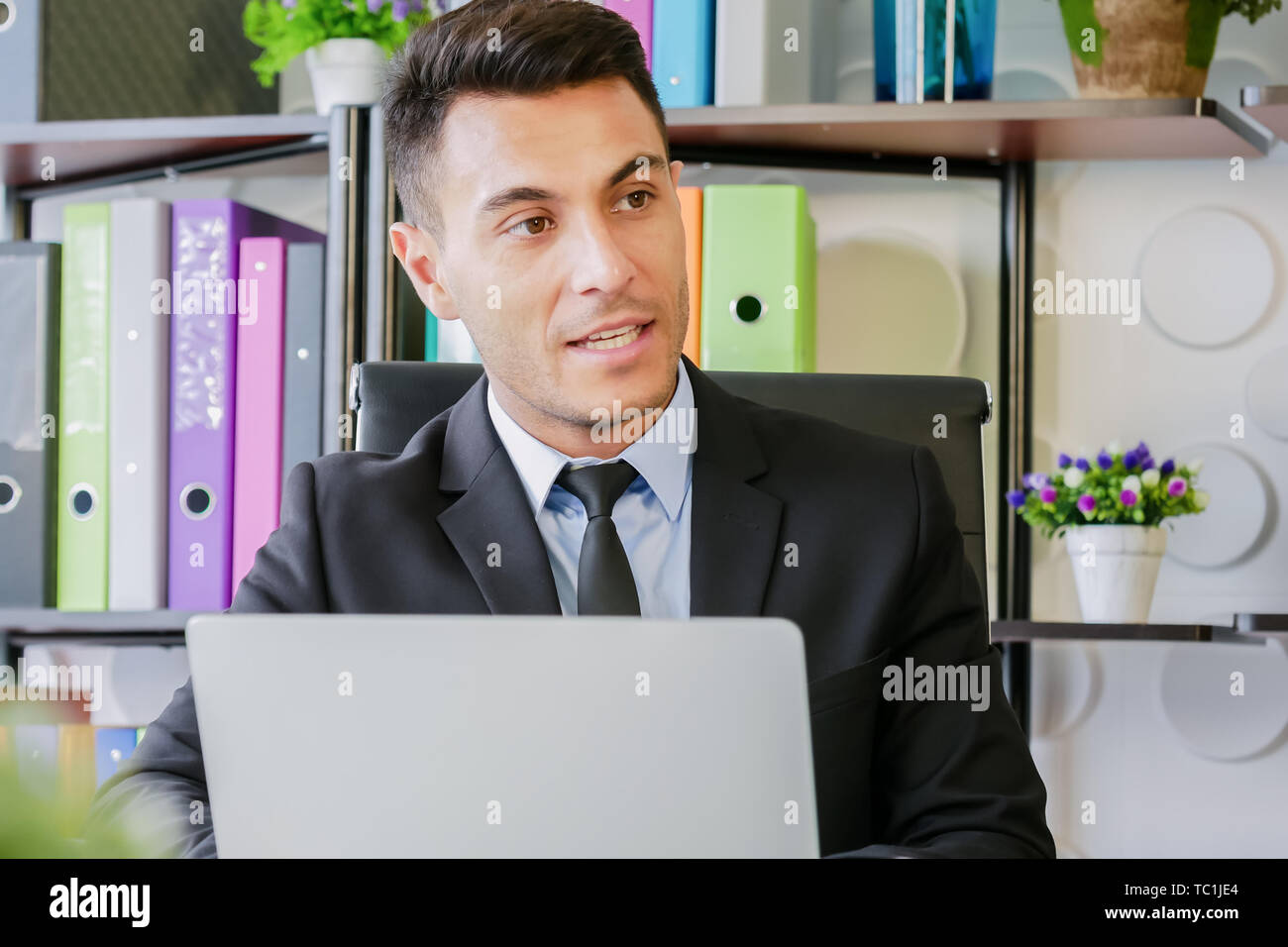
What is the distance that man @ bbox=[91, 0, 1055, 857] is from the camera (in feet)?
3.43

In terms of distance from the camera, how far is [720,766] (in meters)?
0.54

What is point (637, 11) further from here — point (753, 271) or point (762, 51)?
point (753, 271)

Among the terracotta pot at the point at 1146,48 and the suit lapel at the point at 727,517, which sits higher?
the terracotta pot at the point at 1146,48

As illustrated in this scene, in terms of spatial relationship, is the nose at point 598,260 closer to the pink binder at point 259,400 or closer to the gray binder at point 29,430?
the pink binder at point 259,400

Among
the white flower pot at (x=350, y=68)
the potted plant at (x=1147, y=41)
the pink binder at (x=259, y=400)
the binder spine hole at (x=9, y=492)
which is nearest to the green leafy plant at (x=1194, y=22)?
the potted plant at (x=1147, y=41)

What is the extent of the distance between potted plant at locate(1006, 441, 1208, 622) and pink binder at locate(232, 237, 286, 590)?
86 cm

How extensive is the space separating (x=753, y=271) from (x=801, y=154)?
0.80ft

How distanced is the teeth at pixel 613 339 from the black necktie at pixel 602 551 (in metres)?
0.10

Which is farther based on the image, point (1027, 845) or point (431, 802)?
point (1027, 845)

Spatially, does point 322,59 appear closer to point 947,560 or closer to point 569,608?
point 569,608

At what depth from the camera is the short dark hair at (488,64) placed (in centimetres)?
113

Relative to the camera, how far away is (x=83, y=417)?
1.48m
